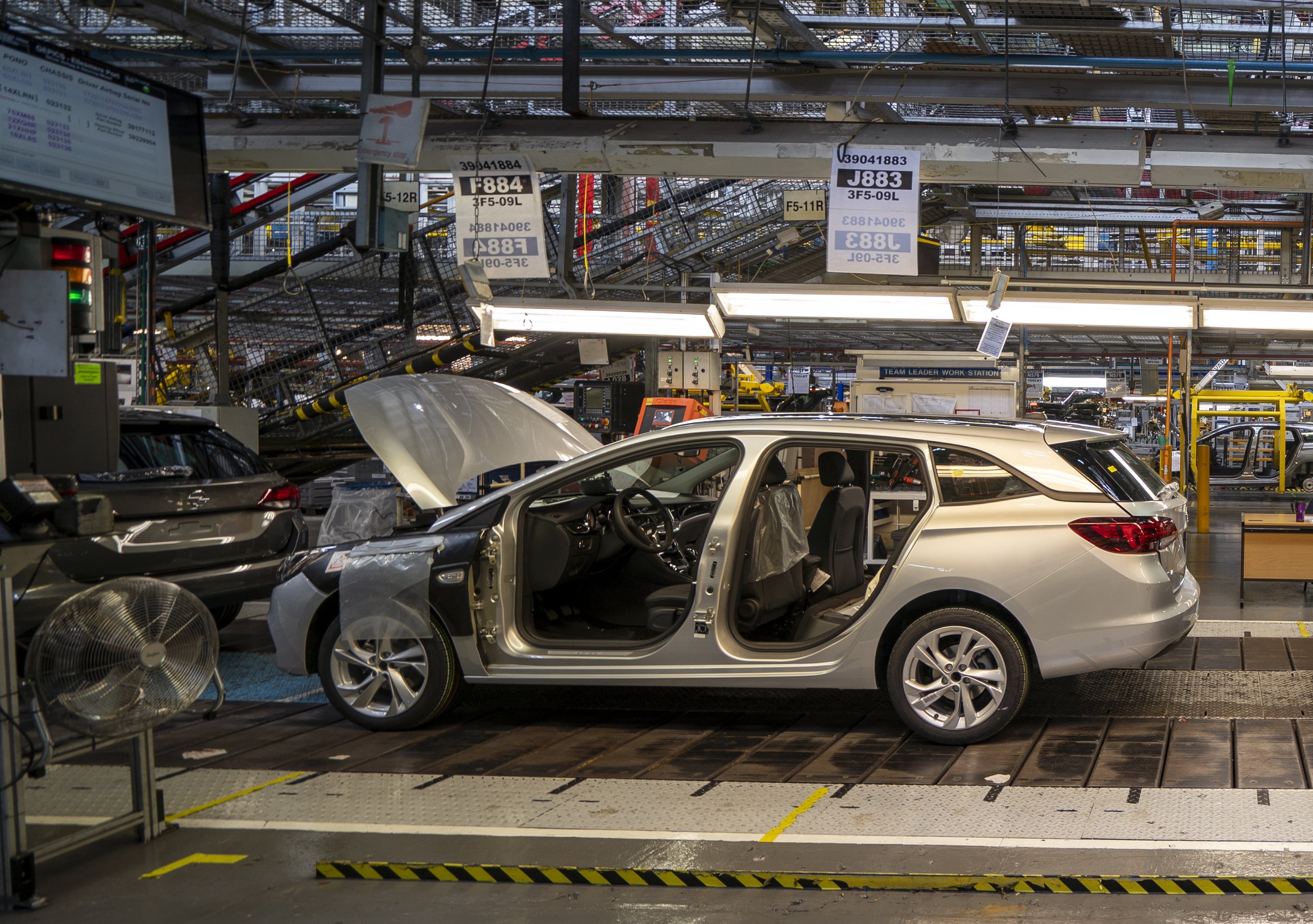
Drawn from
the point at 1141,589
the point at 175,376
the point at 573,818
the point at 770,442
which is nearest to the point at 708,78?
the point at 770,442

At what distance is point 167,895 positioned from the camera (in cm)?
376

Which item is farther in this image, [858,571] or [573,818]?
[858,571]

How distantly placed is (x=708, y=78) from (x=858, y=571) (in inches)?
164

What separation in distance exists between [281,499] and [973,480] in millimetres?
4193

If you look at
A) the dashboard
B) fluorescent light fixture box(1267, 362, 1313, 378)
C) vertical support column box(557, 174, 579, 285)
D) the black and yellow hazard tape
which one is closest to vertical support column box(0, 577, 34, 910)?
the black and yellow hazard tape

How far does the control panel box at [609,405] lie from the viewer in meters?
15.6

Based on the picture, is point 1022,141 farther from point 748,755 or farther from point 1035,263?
point 1035,263

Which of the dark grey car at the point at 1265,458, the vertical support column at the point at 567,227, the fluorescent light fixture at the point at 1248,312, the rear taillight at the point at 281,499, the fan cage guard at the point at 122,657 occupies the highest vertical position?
the vertical support column at the point at 567,227

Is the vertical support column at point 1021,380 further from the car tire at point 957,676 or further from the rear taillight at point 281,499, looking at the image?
the rear taillight at point 281,499

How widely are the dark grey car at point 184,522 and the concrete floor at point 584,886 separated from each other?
231 centimetres

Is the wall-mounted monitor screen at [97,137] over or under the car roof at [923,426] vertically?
over

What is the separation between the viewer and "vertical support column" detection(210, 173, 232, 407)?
38.5 ft

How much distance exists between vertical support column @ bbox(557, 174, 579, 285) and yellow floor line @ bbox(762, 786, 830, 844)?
8441mm

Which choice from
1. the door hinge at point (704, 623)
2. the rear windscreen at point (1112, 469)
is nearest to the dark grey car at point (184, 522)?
the door hinge at point (704, 623)
